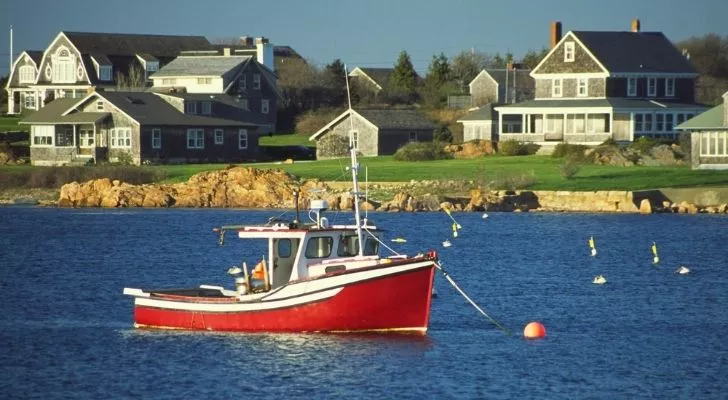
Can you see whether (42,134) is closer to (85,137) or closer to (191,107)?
(85,137)

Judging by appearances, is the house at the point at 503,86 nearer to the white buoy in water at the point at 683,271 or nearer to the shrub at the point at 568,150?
the shrub at the point at 568,150

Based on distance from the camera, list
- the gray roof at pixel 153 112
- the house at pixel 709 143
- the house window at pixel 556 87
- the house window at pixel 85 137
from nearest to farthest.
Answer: the house at pixel 709 143 → the gray roof at pixel 153 112 → the house window at pixel 85 137 → the house window at pixel 556 87

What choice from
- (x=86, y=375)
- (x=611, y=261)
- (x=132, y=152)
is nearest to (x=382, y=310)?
(x=86, y=375)

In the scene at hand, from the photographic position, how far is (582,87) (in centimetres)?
11262

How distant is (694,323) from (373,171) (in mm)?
52492

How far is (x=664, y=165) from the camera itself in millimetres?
98688

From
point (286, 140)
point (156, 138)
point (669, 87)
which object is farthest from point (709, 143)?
point (286, 140)

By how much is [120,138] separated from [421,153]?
21.6 meters

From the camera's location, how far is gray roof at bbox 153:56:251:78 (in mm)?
133825

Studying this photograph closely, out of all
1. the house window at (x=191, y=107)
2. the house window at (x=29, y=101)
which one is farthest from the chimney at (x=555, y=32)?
the house window at (x=29, y=101)

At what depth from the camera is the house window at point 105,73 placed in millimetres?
144500

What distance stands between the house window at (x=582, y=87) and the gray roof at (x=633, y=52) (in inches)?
75.4

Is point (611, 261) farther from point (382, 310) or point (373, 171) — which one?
point (373, 171)

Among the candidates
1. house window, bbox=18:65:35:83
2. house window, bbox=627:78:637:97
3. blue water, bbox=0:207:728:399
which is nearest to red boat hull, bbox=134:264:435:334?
blue water, bbox=0:207:728:399
